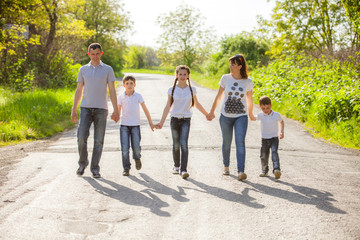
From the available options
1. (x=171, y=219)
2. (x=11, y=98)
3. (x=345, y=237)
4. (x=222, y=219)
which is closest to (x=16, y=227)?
(x=171, y=219)

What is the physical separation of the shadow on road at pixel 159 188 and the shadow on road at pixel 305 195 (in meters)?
1.10

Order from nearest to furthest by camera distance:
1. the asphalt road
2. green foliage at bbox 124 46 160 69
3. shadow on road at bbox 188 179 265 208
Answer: the asphalt road → shadow on road at bbox 188 179 265 208 → green foliage at bbox 124 46 160 69

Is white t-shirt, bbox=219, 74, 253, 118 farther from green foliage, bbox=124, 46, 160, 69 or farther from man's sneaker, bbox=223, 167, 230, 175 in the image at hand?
green foliage, bbox=124, 46, 160, 69

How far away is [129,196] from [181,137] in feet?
5.04

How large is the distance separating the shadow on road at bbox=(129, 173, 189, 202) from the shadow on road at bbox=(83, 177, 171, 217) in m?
0.18

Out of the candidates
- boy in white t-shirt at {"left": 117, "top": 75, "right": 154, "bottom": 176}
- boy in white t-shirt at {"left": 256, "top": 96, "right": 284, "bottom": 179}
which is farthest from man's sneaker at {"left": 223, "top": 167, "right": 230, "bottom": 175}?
boy in white t-shirt at {"left": 117, "top": 75, "right": 154, "bottom": 176}

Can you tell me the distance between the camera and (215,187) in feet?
19.0

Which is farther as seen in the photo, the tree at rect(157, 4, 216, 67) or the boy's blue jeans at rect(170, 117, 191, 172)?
the tree at rect(157, 4, 216, 67)

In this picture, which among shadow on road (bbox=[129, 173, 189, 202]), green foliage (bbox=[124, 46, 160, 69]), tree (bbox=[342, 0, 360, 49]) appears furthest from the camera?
green foliage (bbox=[124, 46, 160, 69])

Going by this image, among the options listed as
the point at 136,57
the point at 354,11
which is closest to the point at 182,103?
the point at 354,11

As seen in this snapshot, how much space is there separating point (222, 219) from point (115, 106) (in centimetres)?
272

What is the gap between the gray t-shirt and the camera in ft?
20.9

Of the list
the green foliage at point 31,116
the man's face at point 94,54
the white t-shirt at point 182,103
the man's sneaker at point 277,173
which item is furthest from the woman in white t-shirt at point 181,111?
the green foliage at point 31,116

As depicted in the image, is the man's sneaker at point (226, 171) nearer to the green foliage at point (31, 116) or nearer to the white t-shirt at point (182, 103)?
the white t-shirt at point (182, 103)
